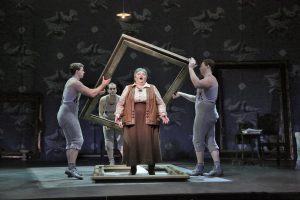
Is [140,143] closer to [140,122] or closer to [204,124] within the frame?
[140,122]

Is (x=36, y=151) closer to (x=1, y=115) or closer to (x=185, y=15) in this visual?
Result: (x=1, y=115)

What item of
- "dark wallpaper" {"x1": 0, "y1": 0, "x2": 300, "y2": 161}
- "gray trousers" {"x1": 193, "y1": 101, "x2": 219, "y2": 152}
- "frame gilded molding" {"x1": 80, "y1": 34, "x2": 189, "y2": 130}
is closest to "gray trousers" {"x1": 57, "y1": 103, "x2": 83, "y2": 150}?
"frame gilded molding" {"x1": 80, "y1": 34, "x2": 189, "y2": 130}

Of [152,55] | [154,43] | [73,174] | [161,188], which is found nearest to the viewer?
[161,188]

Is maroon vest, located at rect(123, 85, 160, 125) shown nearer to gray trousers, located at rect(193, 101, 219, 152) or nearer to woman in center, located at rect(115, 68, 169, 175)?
woman in center, located at rect(115, 68, 169, 175)

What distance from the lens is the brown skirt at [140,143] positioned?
5988mm

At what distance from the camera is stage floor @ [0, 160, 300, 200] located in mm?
4649

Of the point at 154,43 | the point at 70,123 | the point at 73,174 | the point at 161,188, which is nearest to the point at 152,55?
the point at 70,123

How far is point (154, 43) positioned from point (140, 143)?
4.87 meters

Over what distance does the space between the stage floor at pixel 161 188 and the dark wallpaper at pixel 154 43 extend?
146 inches

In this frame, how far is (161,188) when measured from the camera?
508 centimetres

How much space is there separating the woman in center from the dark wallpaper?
4.22 metres

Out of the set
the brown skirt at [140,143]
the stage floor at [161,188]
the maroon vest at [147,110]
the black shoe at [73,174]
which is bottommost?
the stage floor at [161,188]

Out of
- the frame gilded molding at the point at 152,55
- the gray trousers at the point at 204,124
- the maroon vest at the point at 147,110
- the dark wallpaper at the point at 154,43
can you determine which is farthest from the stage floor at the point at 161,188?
the dark wallpaper at the point at 154,43

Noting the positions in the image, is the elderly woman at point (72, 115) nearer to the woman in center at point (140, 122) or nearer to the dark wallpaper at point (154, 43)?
the woman in center at point (140, 122)
